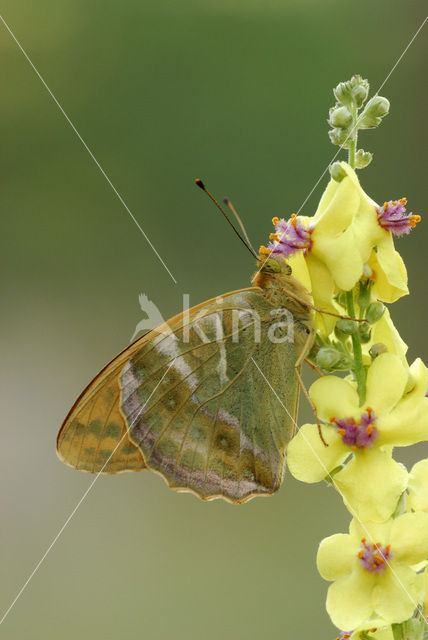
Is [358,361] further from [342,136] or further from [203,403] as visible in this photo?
[203,403]

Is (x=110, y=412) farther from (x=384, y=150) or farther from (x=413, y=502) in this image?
(x=384, y=150)

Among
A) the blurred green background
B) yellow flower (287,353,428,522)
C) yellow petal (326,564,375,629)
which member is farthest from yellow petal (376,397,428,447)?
the blurred green background

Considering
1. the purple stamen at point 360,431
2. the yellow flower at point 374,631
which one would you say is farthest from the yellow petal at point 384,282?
the yellow flower at point 374,631

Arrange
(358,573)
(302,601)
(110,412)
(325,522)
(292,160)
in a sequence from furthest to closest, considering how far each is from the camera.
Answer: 1. (292,160)
2. (325,522)
3. (302,601)
4. (110,412)
5. (358,573)

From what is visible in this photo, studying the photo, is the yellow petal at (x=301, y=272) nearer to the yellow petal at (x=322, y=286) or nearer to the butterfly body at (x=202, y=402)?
the butterfly body at (x=202, y=402)

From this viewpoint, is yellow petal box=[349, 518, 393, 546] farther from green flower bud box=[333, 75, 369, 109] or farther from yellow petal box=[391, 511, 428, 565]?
green flower bud box=[333, 75, 369, 109]

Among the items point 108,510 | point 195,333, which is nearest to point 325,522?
point 108,510

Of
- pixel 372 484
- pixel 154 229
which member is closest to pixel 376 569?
pixel 372 484
